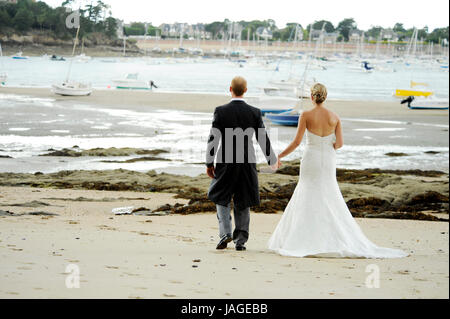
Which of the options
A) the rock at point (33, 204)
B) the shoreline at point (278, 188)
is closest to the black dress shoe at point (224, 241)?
the shoreline at point (278, 188)

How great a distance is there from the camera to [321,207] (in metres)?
6.04

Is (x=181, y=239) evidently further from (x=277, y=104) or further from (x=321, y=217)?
(x=277, y=104)

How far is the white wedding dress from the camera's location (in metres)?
5.99

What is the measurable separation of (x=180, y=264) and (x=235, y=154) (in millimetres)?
1165

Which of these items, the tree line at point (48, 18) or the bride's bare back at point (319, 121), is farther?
the tree line at point (48, 18)

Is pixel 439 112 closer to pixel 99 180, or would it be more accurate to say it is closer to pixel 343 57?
pixel 99 180

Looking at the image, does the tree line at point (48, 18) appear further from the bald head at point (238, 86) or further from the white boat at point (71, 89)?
the white boat at point (71, 89)

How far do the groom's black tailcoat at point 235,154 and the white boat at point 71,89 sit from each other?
29479 mm

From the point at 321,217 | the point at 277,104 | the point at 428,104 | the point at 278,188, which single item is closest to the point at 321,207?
the point at 321,217

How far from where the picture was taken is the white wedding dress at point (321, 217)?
5.99 metres

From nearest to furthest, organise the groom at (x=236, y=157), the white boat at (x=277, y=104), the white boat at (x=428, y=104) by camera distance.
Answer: the groom at (x=236, y=157) → the white boat at (x=277, y=104) → the white boat at (x=428, y=104)

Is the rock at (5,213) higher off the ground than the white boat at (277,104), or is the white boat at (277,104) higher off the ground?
the rock at (5,213)

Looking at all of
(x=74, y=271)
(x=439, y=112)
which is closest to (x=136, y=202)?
(x=74, y=271)
